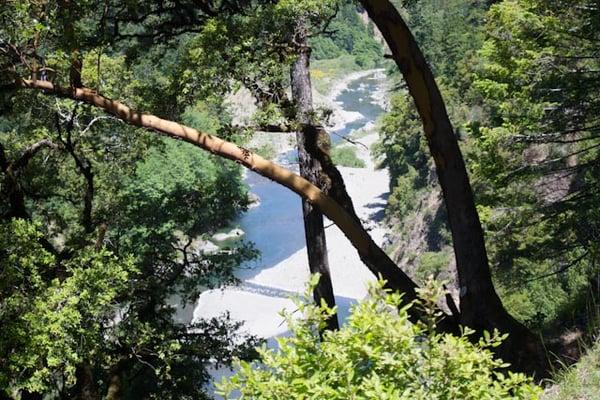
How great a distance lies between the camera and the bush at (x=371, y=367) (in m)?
2.05

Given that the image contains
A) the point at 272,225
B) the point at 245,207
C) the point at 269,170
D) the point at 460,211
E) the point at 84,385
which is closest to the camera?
the point at 460,211

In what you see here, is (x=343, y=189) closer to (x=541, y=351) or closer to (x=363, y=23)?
(x=541, y=351)

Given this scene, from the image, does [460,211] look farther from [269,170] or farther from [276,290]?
[276,290]

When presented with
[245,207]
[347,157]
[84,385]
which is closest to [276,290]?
[245,207]

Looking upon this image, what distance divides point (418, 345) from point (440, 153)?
9.07 ft

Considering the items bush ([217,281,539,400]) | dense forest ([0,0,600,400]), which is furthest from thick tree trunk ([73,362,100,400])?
bush ([217,281,539,400])

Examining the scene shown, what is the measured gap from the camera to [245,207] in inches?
455

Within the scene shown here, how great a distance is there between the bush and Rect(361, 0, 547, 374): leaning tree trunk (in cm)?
251

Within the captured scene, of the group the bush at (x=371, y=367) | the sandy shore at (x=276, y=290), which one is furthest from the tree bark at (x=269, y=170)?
the sandy shore at (x=276, y=290)

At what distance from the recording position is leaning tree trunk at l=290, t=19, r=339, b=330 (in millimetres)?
5594

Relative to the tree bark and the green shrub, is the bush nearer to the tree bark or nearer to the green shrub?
the tree bark

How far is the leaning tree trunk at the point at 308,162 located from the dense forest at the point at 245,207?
2cm

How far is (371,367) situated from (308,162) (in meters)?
3.64

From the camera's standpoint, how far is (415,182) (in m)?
35.9
